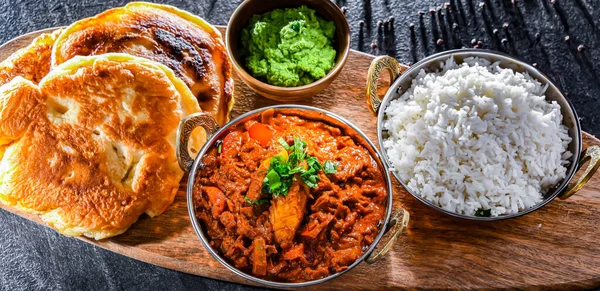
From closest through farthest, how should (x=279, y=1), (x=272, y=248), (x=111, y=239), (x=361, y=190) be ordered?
(x=272, y=248), (x=361, y=190), (x=111, y=239), (x=279, y=1)

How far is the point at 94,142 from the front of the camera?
394cm

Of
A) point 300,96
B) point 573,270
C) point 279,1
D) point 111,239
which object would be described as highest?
point 279,1

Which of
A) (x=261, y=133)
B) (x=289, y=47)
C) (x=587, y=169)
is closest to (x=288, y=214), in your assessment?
(x=261, y=133)

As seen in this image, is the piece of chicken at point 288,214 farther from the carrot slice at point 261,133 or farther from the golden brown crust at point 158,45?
the golden brown crust at point 158,45

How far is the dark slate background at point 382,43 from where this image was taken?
15.7 ft

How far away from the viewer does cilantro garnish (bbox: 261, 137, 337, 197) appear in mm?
3570

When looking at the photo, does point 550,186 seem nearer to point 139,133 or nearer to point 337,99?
point 337,99

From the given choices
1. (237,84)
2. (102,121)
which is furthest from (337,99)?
(102,121)

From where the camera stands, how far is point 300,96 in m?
4.30

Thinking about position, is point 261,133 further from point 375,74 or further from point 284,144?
point 375,74

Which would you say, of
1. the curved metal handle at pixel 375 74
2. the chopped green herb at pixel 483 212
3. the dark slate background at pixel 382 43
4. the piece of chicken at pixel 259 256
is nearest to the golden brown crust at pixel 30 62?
the dark slate background at pixel 382 43

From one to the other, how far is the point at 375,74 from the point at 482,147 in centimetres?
88

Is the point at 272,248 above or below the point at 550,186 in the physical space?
below

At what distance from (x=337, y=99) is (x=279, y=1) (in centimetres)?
89
